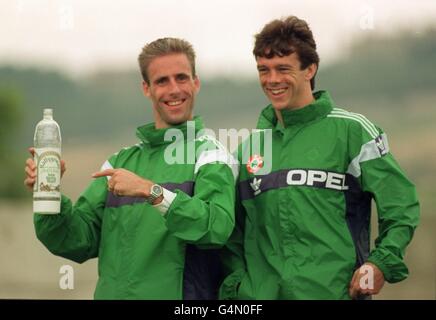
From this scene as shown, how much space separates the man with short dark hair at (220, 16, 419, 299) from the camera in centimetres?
400

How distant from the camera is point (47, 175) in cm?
400

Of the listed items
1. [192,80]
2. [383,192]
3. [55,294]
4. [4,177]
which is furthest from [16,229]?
[383,192]

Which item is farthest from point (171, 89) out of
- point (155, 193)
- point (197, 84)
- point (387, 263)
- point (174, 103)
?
point (387, 263)

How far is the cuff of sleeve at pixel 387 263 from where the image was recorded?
3930mm

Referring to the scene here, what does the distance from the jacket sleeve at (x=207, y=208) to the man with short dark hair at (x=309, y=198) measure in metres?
0.19

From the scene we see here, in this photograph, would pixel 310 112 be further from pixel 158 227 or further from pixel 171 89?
pixel 158 227

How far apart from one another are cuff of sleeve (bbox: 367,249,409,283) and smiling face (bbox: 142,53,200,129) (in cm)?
106

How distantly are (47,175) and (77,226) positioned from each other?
0.39 m

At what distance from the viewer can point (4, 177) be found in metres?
12.6

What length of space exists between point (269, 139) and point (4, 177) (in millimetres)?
8958

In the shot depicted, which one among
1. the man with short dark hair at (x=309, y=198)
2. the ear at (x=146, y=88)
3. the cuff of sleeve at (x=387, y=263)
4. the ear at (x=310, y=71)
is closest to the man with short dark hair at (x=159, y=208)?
the ear at (x=146, y=88)

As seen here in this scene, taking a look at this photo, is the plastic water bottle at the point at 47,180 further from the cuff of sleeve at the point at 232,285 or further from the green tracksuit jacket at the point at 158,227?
the cuff of sleeve at the point at 232,285

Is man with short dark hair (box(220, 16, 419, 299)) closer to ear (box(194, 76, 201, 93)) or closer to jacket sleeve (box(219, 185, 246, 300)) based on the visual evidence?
jacket sleeve (box(219, 185, 246, 300))

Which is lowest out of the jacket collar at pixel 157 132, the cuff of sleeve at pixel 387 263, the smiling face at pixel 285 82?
the cuff of sleeve at pixel 387 263
